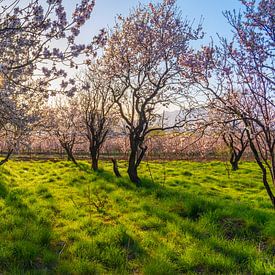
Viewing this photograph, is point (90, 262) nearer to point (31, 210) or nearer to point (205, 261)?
point (205, 261)

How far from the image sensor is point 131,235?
8172 millimetres

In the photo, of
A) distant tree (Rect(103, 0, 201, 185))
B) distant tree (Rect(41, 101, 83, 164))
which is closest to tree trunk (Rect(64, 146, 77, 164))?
distant tree (Rect(41, 101, 83, 164))

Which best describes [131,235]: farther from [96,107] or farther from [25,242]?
[96,107]

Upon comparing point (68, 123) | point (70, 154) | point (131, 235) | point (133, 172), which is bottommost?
point (131, 235)

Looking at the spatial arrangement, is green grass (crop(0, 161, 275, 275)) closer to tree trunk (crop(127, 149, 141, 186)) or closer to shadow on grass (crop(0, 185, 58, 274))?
shadow on grass (crop(0, 185, 58, 274))

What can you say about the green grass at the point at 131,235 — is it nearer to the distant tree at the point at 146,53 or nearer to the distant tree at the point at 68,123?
the distant tree at the point at 146,53

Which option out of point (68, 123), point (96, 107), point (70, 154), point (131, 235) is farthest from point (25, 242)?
point (68, 123)

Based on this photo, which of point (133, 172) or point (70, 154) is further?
point (70, 154)

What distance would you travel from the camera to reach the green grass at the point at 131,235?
6.43m

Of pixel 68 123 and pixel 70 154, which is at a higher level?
pixel 68 123

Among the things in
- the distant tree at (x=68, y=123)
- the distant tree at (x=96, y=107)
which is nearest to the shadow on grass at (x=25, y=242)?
the distant tree at (x=96, y=107)

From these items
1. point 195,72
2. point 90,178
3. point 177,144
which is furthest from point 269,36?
point 90,178

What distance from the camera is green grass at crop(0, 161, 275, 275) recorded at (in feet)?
21.1

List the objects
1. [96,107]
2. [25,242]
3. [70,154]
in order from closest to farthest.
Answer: [25,242] → [96,107] → [70,154]
